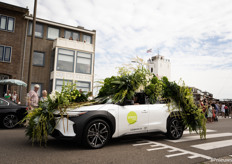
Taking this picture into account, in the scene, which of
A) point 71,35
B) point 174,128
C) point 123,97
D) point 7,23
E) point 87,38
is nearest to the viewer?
point 123,97

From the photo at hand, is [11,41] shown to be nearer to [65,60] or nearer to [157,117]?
[65,60]

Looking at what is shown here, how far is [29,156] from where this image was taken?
466 cm

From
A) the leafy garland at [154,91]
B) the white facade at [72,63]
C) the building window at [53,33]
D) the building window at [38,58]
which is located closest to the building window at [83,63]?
the white facade at [72,63]

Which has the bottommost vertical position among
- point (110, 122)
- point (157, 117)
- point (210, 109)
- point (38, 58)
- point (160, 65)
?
point (110, 122)

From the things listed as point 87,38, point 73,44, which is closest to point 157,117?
point 73,44

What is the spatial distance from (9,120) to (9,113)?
308 millimetres

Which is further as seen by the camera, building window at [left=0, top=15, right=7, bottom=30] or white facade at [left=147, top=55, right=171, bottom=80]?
white facade at [left=147, top=55, right=171, bottom=80]

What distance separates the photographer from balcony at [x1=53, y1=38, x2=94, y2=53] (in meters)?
21.9

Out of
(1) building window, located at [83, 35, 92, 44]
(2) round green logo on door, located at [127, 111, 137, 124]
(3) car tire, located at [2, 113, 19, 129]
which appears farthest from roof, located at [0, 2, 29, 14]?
(2) round green logo on door, located at [127, 111, 137, 124]

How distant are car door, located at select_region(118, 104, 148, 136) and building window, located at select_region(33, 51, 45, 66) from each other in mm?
18412

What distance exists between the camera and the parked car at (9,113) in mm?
9039

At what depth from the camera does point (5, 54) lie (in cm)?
2017

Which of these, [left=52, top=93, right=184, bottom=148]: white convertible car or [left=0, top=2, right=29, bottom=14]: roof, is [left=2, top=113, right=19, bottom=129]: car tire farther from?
[left=0, top=2, right=29, bottom=14]: roof

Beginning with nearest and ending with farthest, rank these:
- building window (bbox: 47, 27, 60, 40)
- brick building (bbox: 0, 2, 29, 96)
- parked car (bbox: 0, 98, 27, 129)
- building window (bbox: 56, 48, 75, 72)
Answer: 1. parked car (bbox: 0, 98, 27, 129)
2. brick building (bbox: 0, 2, 29, 96)
3. building window (bbox: 56, 48, 75, 72)
4. building window (bbox: 47, 27, 60, 40)
